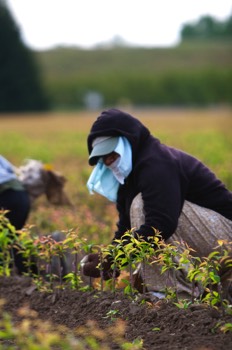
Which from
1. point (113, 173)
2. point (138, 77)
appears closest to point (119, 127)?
point (113, 173)

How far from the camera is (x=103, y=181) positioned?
4891 millimetres

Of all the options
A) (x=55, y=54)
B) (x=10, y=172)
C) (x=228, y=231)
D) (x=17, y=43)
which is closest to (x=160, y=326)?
(x=228, y=231)

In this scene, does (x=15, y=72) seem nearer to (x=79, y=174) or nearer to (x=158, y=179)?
(x=79, y=174)

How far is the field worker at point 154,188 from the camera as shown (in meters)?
4.57

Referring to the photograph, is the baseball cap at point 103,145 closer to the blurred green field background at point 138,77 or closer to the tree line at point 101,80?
the tree line at point 101,80

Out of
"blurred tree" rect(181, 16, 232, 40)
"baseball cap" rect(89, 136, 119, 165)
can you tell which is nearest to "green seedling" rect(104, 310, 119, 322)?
"baseball cap" rect(89, 136, 119, 165)

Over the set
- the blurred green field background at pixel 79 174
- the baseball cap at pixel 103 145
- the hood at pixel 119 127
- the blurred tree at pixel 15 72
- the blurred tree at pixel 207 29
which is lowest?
the blurred tree at pixel 207 29

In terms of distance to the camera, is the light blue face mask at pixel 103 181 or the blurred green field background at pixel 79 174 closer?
the light blue face mask at pixel 103 181

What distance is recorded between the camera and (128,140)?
15.3 feet

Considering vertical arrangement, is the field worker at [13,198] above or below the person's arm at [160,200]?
below

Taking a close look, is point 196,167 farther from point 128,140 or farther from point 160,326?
point 160,326

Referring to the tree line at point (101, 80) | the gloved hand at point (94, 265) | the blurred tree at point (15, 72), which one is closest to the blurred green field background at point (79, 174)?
the gloved hand at point (94, 265)

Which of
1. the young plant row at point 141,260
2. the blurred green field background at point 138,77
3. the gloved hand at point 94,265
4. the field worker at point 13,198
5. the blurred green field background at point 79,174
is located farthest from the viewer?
the blurred green field background at point 138,77

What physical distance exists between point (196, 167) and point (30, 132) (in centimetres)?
2353
